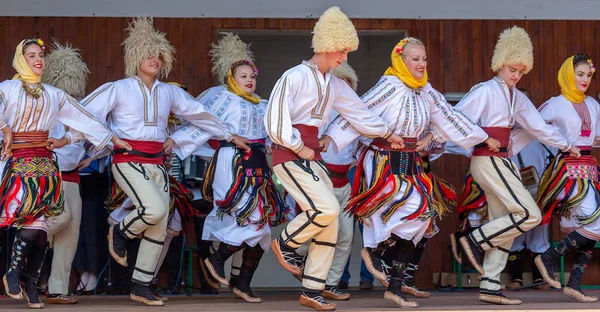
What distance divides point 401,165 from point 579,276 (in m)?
1.55

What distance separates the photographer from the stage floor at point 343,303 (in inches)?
233

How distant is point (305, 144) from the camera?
19.4 ft

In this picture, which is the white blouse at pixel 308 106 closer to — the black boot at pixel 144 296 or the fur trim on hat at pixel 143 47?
the fur trim on hat at pixel 143 47

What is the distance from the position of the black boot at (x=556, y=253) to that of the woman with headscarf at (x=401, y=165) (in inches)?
35.4

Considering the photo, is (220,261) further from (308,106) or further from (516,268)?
(516,268)

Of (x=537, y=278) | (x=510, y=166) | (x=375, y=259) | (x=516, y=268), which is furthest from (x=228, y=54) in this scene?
(x=537, y=278)

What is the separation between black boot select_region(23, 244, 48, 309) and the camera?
6.06 meters

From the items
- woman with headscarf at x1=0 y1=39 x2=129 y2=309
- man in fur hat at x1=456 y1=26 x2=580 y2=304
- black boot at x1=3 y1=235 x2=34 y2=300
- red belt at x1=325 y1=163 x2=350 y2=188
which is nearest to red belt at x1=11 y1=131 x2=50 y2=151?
woman with headscarf at x1=0 y1=39 x2=129 y2=309

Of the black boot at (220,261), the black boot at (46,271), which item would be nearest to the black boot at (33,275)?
the black boot at (46,271)

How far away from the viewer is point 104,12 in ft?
26.1

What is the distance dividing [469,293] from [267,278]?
9.24ft

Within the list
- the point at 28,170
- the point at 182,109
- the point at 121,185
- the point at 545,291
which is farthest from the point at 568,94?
the point at 28,170

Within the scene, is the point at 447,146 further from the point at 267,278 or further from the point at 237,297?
the point at 267,278

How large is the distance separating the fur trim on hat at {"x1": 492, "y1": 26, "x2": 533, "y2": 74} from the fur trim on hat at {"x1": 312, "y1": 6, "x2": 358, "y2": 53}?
1275mm
